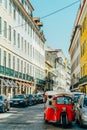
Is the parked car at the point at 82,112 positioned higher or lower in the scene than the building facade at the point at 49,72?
lower

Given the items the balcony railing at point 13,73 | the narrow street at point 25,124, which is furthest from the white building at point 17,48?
the narrow street at point 25,124

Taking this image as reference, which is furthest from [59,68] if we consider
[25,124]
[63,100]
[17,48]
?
[25,124]

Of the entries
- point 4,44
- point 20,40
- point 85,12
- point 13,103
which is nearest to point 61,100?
point 13,103

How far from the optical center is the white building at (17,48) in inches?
1969

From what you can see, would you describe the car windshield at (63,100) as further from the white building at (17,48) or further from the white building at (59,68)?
the white building at (59,68)

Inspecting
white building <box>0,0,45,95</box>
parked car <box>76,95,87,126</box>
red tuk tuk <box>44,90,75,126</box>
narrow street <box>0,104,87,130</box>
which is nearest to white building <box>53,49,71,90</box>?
white building <box>0,0,45,95</box>

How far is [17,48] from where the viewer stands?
58750 mm

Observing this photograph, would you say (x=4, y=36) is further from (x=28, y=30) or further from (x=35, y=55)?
(x=35, y=55)

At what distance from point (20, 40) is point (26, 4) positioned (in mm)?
10520

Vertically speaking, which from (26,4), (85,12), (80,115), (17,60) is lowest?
(80,115)

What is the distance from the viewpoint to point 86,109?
18984 mm

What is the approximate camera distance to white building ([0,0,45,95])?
50000mm

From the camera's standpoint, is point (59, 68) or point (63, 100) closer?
point (63, 100)

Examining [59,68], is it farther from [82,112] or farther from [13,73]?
[82,112]
